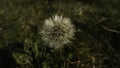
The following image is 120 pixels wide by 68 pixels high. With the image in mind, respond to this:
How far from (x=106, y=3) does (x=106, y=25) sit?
2.43 ft

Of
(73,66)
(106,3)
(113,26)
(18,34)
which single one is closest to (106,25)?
(113,26)

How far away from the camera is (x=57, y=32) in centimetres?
469

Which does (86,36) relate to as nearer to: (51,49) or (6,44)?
(51,49)

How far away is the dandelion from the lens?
4669 mm

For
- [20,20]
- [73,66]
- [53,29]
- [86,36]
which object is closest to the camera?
[53,29]

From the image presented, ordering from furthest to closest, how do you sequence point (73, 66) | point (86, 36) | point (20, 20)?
point (20, 20) → point (86, 36) → point (73, 66)

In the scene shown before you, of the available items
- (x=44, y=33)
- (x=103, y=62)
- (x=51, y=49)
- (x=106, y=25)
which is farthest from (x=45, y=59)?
(x=106, y=25)

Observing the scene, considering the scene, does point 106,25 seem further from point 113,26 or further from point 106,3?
point 106,3

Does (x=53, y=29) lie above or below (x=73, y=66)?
above

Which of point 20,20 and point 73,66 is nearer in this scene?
point 73,66

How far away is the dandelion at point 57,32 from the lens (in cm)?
467

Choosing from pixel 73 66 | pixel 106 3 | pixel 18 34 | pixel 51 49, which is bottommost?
pixel 73 66

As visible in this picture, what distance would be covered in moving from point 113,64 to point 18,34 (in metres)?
1.94

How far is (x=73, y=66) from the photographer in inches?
200
